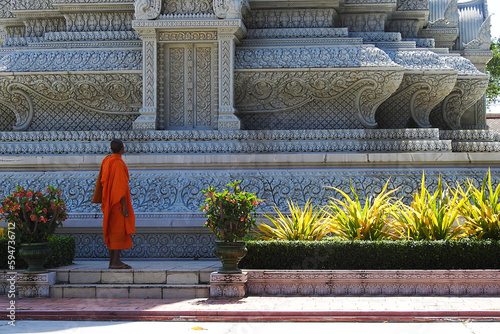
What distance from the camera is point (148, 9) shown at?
1262 cm

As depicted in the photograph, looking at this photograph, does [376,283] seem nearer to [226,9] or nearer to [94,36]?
[226,9]

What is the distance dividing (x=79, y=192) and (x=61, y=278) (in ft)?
9.29

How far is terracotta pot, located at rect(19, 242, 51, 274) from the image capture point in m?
9.00

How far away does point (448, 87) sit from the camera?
42.3ft

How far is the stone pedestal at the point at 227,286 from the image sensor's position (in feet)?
28.1

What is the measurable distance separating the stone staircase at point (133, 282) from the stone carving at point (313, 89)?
4.49m

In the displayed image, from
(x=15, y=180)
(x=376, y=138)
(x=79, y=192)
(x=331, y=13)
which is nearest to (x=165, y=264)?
(x=79, y=192)

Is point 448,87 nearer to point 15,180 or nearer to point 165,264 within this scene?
point 165,264

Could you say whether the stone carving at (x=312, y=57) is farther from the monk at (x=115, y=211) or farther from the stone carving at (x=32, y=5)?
the monk at (x=115, y=211)

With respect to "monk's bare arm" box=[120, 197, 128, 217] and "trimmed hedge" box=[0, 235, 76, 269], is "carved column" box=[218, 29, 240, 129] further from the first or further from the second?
"trimmed hedge" box=[0, 235, 76, 269]

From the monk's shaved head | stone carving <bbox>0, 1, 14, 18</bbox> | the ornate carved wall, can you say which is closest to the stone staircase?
the monk's shaved head

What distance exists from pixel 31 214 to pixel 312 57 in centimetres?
593

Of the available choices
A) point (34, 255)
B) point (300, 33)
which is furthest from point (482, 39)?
point (34, 255)

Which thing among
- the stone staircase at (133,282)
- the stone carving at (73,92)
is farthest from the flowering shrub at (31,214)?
the stone carving at (73,92)
